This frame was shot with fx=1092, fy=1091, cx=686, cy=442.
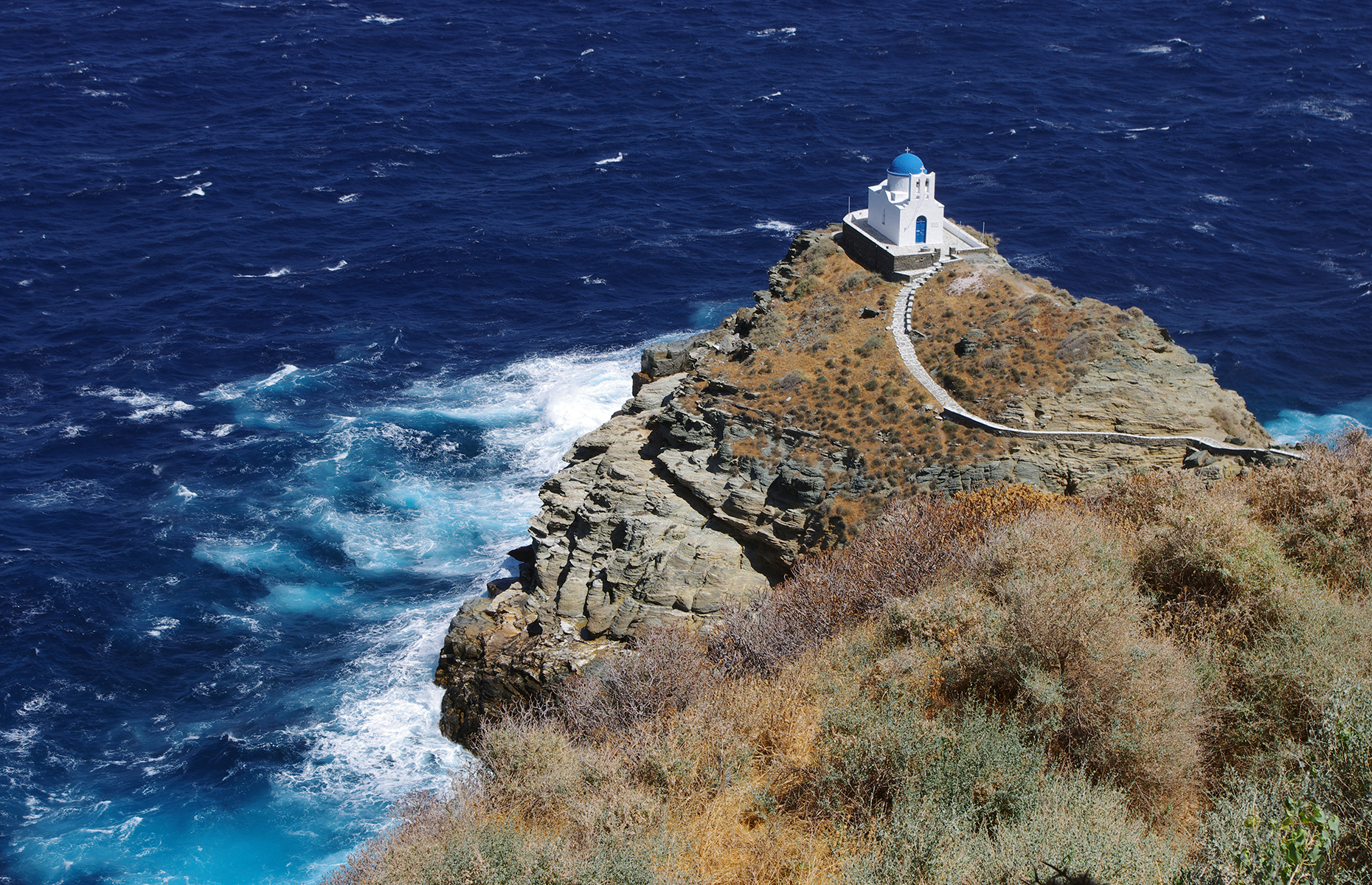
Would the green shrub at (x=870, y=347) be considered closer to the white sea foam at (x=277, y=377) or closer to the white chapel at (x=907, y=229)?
the white chapel at (x=907, y=229)

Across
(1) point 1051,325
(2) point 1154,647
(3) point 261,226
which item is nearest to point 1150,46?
(1) point 1051,325

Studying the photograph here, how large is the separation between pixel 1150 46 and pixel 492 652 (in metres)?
114

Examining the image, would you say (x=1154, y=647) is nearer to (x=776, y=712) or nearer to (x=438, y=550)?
(x=776, y=712)

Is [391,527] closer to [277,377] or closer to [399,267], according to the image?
[277,377]

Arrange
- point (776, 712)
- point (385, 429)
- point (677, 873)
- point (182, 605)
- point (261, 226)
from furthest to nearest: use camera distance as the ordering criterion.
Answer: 1. point (261, 226)
2. point (385, 429)
3. point (182, 605)
4. point (776, 712)
5. point (677, 873)

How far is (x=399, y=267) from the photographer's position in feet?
300

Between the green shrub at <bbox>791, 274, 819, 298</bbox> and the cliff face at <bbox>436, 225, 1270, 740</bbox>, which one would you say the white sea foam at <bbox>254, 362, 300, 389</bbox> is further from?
the green shrub at <bbox>791, 274, 819, 298</bbox>

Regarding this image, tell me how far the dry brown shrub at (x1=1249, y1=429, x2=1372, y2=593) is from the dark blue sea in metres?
34.9

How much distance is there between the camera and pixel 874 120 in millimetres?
112188

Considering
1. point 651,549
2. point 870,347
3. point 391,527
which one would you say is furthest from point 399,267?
A: point 651,549

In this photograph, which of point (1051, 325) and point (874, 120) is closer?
point (1051, 325)

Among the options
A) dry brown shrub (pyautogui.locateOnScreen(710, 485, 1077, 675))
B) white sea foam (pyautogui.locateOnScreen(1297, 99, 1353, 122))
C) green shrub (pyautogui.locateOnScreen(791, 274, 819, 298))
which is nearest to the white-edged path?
green shrub (pyautogui.locateOnScreen(791, 274, 819, 298))

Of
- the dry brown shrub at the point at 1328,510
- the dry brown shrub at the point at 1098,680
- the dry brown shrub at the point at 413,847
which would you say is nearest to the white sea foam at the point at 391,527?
the dry brown shrub at the point at 413,847

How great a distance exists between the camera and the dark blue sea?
5309 centimetres
